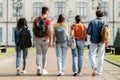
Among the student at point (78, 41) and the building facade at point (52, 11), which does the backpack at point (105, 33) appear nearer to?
the student at point (78, 41)

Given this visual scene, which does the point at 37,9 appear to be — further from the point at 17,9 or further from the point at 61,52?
the point at 61,52

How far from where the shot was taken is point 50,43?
15.2 metres

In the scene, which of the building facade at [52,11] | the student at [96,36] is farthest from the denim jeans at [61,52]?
the building facade at [52,11]

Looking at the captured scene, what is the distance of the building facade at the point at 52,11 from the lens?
6331 cm

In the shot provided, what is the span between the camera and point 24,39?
1595 centimetres

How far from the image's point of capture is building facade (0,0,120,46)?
6331 centimetres

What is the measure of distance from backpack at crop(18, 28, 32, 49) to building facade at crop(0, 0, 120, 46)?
4713cm

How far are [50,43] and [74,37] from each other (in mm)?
861

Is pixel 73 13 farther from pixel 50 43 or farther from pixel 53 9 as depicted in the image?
pixel 50 43

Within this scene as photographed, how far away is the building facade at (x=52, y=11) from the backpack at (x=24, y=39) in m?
47.1

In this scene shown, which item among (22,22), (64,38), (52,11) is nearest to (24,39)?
(22,22)

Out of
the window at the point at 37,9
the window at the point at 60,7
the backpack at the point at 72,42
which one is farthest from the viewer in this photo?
the window at the point at 60,7

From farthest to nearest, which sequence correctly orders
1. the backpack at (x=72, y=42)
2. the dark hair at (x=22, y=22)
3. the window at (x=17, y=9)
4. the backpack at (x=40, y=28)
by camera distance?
the window at (x=17, y=9)
the dark hair at (x=22, y=22)
the backpack at (x=40, y=28)
the backpack at (x=72, y=42)

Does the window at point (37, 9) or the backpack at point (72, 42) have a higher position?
the window at point (37, 9)
